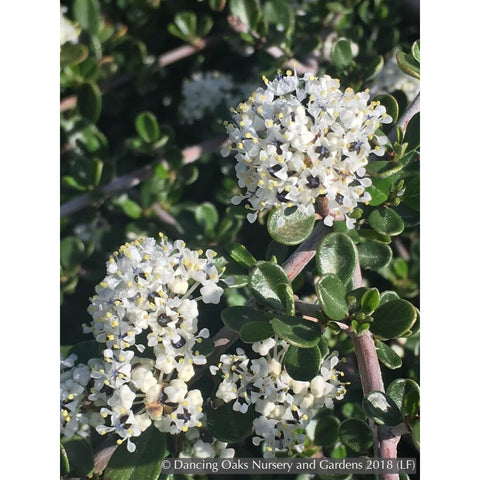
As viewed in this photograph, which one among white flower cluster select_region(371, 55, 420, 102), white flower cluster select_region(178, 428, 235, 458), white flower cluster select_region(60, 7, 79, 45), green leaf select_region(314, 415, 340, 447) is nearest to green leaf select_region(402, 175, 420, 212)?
white flower cluster select_region(371, 55, 420, 102)

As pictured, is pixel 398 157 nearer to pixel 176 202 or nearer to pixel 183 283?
pixel 183 283

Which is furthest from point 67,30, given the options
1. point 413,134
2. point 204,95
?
point 413,134

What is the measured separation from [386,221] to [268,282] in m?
0.28

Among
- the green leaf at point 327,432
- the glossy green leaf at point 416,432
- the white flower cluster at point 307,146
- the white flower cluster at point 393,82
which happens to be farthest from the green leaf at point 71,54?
the glossy green leaf at point 416,432

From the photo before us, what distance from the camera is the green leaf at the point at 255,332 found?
119cm

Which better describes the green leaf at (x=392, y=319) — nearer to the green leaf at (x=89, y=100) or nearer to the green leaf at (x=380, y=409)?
the green leaf at (x=380, y=409)

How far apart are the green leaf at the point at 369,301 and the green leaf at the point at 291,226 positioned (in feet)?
0.53

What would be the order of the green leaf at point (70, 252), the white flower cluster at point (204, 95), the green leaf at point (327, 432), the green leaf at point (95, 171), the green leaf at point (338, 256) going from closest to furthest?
1. the green leaf at point (338, 256)
2. the green leaf at point (327, 432)
3. the green leaf at point (70, 252)
4. the green leaf at point (95, 171)
5. the white flower cluster at point (204, 95)

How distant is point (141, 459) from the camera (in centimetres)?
125

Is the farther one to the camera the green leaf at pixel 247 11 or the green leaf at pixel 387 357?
the green leaf at pixel 247 11

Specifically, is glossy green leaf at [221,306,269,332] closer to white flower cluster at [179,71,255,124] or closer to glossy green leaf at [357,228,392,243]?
glossy green leaf at [357,228,392,243]

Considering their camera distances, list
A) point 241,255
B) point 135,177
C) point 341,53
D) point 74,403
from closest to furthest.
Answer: point 74,403, point 241,255, point 341,53, point 135,177

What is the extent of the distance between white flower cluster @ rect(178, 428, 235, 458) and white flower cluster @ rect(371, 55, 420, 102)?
2.96 ft

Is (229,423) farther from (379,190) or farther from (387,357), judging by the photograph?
(379,190)
